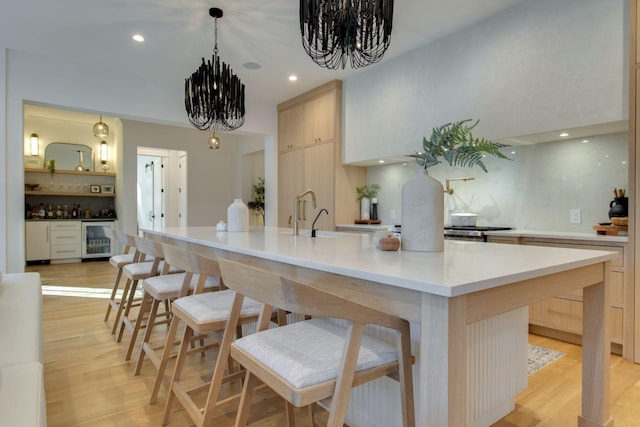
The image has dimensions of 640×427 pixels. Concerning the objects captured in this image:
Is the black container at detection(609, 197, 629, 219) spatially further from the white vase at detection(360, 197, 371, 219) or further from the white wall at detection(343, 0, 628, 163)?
the white vase at detection(360, 197, 371, 219)

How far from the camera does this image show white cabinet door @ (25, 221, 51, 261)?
6500 millimetres

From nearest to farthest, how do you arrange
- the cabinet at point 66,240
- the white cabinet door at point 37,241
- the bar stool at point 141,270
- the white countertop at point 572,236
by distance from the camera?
the bar stool at point 141,270 → the white countertop at point 572,236 → the white cabinet door at point 37,241 → the cabinet at point 66,240

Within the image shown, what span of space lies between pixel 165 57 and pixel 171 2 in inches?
45.9

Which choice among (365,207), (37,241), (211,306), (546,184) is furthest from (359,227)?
(37,241)

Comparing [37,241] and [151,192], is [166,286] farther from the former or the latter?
[151,192]

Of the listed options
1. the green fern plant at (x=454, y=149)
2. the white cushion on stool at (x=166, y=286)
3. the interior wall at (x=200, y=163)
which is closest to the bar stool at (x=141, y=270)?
the white cushion on stool at (x=166, y=286)

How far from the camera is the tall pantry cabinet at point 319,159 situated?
463 cm

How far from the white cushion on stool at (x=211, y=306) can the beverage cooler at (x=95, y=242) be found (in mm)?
6482

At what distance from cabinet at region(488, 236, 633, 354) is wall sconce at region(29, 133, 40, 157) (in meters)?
8.17

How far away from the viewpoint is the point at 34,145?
688 centimetres

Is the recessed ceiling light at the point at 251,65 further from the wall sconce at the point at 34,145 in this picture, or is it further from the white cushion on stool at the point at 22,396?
the wall sconce at the point at 34,145

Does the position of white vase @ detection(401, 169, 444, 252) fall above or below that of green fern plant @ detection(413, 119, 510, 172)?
below

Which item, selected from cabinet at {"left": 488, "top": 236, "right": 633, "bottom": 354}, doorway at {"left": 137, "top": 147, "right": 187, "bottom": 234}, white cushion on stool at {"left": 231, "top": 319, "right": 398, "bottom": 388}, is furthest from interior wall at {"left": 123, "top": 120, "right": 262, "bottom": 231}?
white cushion on stool at {"left": 231, "top": 319, "right": 398, "bottom": 388}

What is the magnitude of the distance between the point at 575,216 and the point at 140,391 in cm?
354
